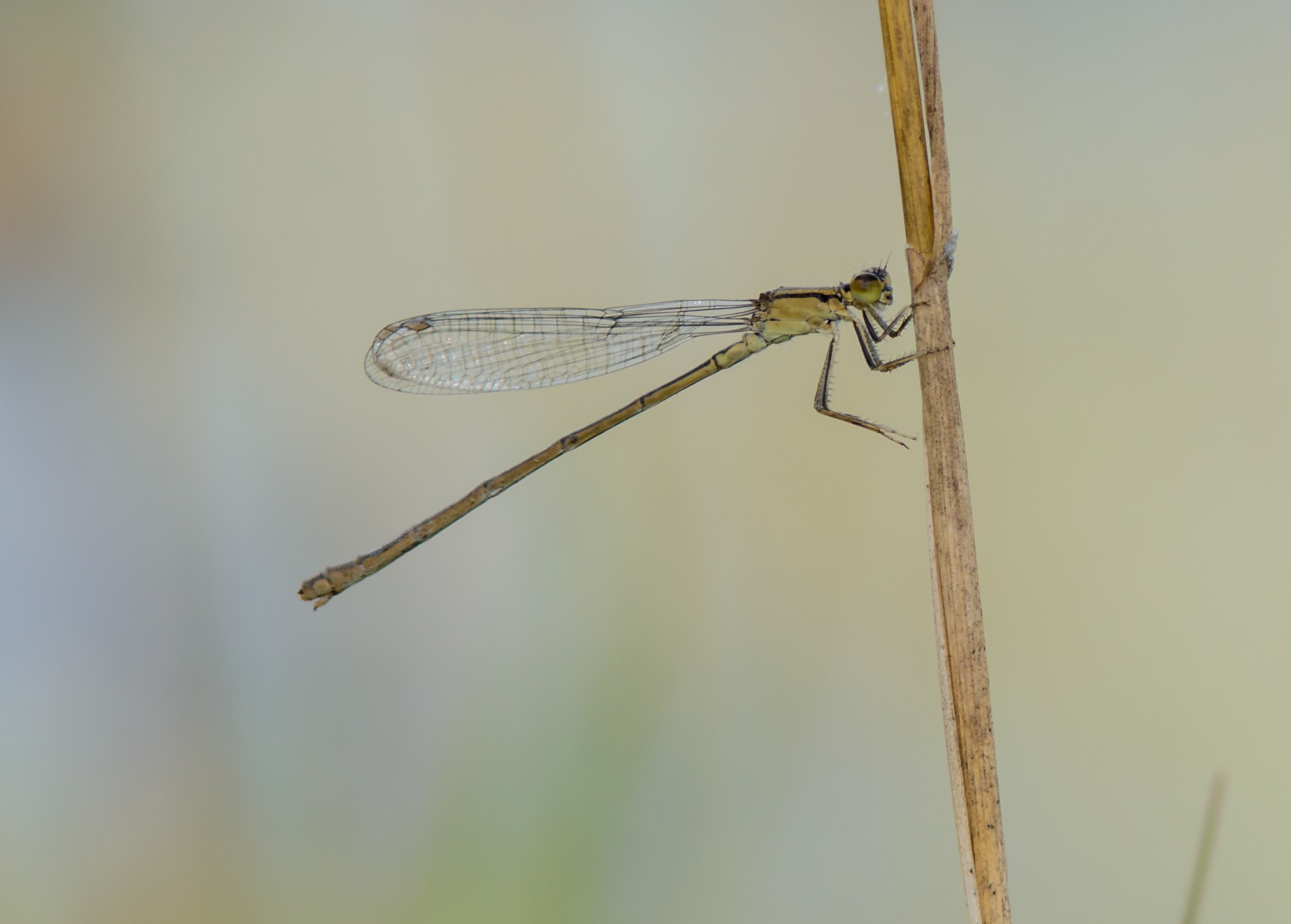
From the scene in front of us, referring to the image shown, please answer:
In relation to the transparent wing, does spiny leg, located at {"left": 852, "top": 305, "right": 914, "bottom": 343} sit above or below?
below

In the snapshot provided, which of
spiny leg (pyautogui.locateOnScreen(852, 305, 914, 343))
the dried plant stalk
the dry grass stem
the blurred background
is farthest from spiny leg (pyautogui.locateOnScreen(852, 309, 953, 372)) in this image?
A: the dry grass stem

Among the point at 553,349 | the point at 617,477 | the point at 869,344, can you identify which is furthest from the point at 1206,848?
the point at 553,349

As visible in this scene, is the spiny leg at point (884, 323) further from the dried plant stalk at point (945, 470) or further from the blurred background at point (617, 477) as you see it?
the dried plant stalk at point (945, 470)

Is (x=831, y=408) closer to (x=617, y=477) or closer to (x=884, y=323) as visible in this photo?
(x=884, y=323)

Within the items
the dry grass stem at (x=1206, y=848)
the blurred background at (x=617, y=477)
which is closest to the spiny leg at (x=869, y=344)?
the blurred background at (x=617, y=477)

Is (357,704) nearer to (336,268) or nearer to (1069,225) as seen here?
(336,268)

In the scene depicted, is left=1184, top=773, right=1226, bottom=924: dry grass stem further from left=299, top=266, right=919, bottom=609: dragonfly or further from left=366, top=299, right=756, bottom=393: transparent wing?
left=366, top=299, right=756, bottom=393: transparent wing

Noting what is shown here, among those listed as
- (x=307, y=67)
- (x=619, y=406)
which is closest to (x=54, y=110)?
(x=307, y=67)

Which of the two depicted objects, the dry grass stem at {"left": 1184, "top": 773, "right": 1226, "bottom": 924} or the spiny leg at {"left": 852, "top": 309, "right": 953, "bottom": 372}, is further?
the spiny leg at {"left": 852, "top": 309, "right": 953, "bottom": 372}
